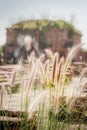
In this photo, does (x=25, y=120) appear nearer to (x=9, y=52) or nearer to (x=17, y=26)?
(x=9, y=52)

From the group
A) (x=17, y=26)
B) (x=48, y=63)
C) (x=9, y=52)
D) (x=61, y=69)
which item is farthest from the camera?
(x=17, y=26)

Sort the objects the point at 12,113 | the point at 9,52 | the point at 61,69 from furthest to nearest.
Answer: the point at 9,52
the point at 12,113
the point at 61,69

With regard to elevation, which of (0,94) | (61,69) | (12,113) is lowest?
(12,113)

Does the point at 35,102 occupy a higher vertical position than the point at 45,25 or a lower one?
higher

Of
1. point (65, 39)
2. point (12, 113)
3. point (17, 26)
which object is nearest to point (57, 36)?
point (65, 39)

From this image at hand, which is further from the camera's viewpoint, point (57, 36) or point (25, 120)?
point (57, 36)

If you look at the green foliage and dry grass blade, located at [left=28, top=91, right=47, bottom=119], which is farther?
the green foliage

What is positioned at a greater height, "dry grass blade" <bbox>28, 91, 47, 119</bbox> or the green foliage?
"dry grass blade" <bbox>28, 91, 47, 119</bbox>

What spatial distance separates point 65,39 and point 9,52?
12.5 feet

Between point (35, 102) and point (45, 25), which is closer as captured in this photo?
point (35, 102)

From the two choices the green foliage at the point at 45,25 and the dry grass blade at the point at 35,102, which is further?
the green foliage at the point at 45,25

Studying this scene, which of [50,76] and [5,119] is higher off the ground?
[50,76]

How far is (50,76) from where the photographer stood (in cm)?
256

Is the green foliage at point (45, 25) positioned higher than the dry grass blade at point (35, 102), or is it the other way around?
the dry grass blade at point (35, 102)
